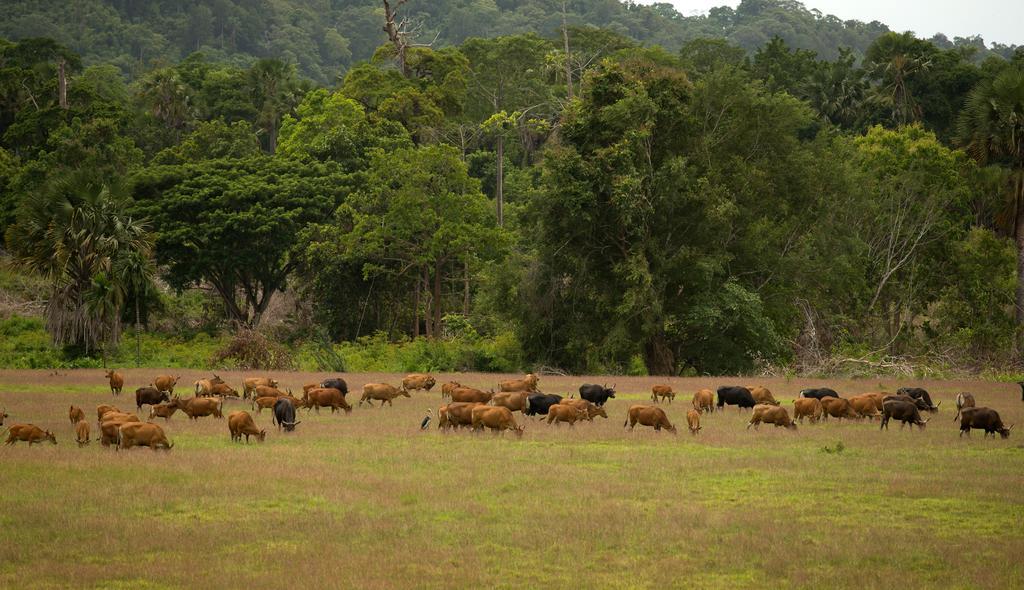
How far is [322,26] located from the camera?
156250 millimetres

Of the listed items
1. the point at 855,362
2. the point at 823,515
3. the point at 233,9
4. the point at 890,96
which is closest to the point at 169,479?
the point at 823,515

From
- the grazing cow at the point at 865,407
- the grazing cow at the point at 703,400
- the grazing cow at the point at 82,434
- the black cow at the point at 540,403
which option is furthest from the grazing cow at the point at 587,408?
the grazing cow at the point at 82,434

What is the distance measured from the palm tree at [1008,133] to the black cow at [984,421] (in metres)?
26.3

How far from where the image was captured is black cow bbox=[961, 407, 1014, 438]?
70.5ft

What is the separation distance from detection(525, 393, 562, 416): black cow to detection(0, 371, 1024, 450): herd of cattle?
0.07 ft

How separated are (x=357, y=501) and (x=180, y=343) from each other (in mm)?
44367

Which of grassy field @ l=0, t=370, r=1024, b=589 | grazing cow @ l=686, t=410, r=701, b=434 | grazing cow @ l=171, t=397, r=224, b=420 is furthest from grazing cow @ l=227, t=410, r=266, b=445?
grazing cow @ l=686, t=410, r=701, b=434

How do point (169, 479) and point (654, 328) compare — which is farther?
point (654, 328)

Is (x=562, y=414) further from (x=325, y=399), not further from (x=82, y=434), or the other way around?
(x=82, y=434)

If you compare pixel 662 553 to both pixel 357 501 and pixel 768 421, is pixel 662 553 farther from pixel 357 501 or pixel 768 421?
pixel 768 421

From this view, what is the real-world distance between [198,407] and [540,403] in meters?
7.25

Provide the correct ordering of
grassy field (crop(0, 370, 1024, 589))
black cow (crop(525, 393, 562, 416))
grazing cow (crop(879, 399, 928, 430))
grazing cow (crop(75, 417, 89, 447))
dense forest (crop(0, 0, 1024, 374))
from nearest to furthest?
grassy field (crop(0, 370, 1024, 589)) → grazing cow (crop(75, 417, 89, 447)) → grazing cow (crop(879, 399, 928, 430)) → black cow (crop(525, 393, 562, 416)) → dense forest (crop(0, 0, 1024, 374))

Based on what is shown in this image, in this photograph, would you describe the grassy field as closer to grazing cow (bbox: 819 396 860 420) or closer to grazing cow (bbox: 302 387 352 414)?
grazing cow (bbox: 819 396 860 420)

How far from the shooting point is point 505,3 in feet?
563
